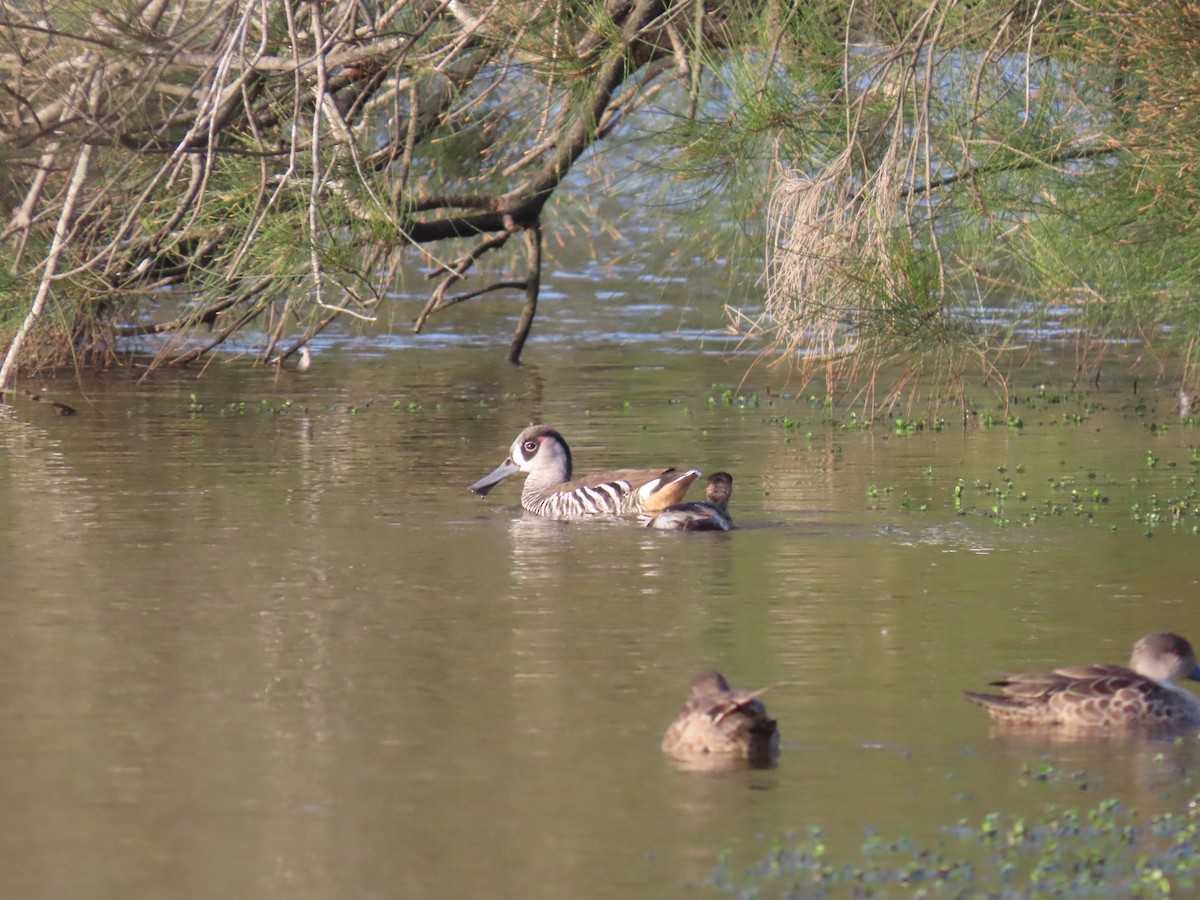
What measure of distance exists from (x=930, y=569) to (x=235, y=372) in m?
10.1

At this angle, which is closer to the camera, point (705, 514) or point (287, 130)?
point (705, 514)

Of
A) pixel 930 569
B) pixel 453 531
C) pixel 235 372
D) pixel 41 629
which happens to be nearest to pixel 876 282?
pixel 930 569

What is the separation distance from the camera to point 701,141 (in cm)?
1163

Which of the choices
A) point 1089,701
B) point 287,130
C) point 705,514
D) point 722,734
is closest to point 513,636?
point 722,734

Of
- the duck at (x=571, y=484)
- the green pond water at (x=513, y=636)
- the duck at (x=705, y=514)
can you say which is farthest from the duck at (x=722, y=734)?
the duck at (x=571, y=484)

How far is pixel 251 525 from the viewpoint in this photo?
11102 mm

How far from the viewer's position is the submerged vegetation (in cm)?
1011

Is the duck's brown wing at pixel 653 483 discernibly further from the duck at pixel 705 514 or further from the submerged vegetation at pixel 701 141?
the submerged vegetation at pixel 701 141

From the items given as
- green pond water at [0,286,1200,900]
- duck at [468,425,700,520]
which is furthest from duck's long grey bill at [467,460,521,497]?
green pond water at [0,286,1200,900]

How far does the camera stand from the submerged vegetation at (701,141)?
33.2 feet

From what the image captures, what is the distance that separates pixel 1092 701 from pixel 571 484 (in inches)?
205

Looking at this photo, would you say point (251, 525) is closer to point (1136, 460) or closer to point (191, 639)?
point (191, 639)

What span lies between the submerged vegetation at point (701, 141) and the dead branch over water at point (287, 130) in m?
0.04

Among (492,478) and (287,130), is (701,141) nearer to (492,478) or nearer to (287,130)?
(492,478)
